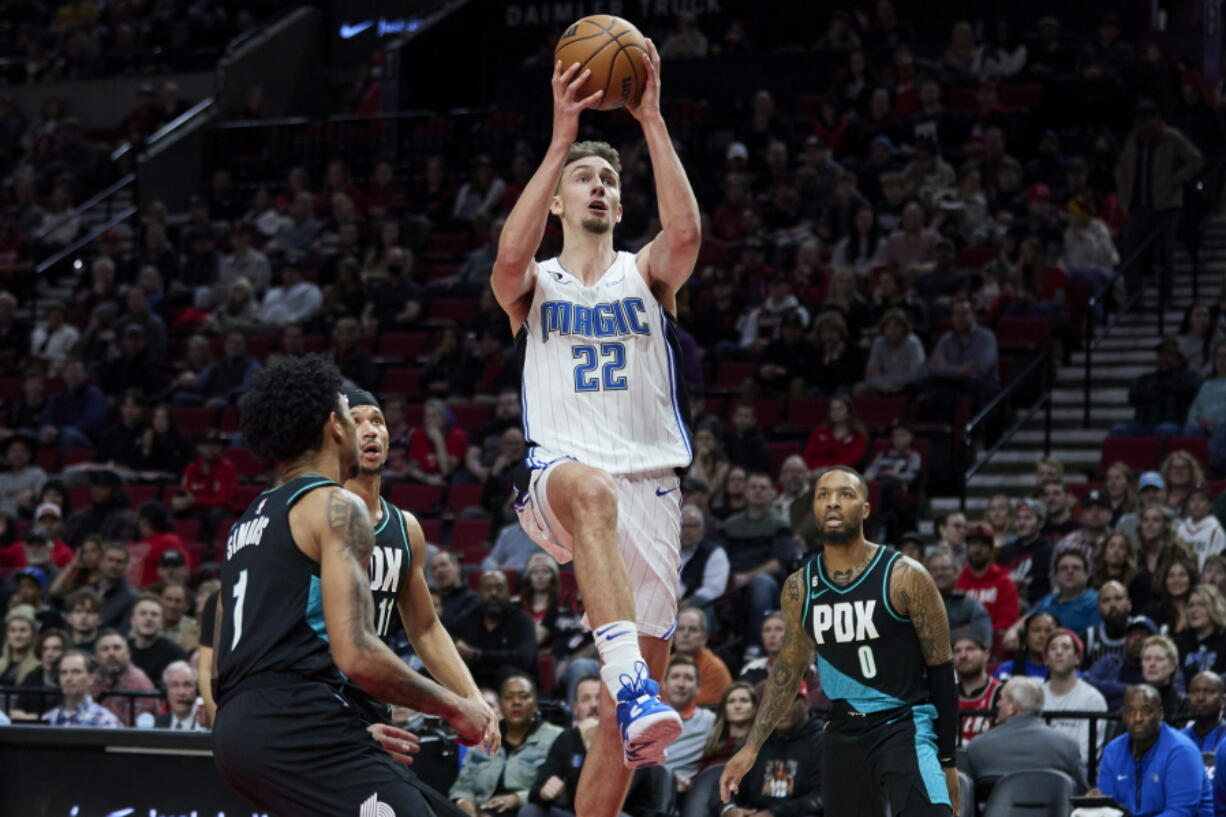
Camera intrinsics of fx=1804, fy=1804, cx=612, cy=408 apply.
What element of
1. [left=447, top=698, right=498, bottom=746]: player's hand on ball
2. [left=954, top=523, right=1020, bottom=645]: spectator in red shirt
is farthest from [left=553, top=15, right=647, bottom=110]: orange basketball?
[left=954, top=523, right=1020, bottom=645]: spectator in red shirt

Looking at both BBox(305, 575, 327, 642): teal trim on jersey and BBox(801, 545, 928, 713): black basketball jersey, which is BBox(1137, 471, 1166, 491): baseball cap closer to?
BBox(801, 545, 928, 713): black basketball jersey

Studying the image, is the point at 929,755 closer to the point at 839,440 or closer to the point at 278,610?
the point at 278,610

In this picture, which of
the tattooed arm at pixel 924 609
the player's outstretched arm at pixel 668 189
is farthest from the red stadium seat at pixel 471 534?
the player's outstretched arm at pixel 668 189

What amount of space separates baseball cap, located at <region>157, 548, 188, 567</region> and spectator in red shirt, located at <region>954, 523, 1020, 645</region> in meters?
6.25

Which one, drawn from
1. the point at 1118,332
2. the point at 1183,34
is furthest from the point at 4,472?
the point at 1183,34

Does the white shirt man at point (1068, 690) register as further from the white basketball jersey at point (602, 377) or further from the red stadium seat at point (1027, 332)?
the red stadium seat at point (1027, 332)

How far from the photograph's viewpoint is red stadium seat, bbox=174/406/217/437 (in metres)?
18.3

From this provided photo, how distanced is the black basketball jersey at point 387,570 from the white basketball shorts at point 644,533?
18.1 inches

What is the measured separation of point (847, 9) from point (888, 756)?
17.5m

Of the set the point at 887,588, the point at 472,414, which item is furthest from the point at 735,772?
the point at 472,414

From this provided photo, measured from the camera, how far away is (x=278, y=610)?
16.9 feet

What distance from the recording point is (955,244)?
1736 centimetres

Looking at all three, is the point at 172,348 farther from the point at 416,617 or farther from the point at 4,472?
the point at 416,617

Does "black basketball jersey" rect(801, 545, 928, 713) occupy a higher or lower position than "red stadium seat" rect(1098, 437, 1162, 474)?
lower
